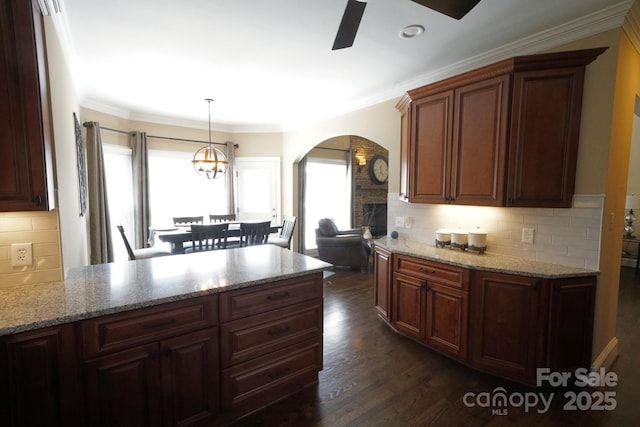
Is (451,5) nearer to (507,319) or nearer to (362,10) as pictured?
(362,10)

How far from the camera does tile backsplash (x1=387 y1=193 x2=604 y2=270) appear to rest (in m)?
2.18

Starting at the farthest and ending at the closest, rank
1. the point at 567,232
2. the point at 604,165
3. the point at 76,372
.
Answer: the point at 567,232 → the point at 604,165 → the point at 76,372

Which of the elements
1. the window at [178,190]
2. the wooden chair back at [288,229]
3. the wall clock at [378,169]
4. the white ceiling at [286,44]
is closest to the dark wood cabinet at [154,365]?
the white ceiling at [286,44]

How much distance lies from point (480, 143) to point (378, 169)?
5.05m

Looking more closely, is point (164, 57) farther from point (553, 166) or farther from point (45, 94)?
point (553, 166)

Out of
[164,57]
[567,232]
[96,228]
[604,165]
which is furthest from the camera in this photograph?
[96,228]

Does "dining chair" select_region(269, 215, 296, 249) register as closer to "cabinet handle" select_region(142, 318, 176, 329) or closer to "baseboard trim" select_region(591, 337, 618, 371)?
"cabinet handle" select_region(142, 318, 176, 329)

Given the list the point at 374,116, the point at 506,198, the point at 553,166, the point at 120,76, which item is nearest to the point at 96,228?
the point at 120,76

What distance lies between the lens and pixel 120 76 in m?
3.36

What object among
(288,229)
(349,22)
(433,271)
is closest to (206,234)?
(288,229)

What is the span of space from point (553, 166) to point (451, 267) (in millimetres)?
1081

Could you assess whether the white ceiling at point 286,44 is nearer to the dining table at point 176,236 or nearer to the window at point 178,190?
the window at point 178,190

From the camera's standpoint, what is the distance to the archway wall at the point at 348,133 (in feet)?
12.0

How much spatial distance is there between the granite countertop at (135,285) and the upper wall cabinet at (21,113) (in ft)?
1.61
